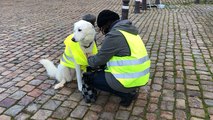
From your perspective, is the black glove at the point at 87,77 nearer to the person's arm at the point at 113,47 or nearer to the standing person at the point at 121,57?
the standing person at the point at 121,57

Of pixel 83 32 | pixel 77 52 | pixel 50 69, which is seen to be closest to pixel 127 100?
pixel 77 52

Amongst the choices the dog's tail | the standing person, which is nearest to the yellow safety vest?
the standing person

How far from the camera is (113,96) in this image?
443cm

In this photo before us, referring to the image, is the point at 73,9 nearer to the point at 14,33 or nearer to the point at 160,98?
the point at 14,33

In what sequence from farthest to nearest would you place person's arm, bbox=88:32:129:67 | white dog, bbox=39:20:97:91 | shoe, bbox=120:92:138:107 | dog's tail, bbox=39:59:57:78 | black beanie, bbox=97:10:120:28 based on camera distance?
1. dog's tail, bbox=39:59:57:78
2. shoe, bbox=120:92:138:107
3. white dog, bbox=39:20:97:91
4. black beanie, bbox=97:10:120:28
5. person's arm, bbox=88:32:129:67

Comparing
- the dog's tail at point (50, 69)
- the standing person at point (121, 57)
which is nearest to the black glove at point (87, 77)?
the standing person at point (121, 57)

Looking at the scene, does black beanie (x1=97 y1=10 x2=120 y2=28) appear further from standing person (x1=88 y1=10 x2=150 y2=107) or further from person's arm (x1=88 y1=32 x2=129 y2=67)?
person's arm (x1=88 y1=32 x2=129 y2=67)

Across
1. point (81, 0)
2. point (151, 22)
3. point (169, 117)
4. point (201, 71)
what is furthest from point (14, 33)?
point (81, 0)

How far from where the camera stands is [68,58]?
14.6ft

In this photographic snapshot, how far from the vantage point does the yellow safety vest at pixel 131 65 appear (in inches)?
145

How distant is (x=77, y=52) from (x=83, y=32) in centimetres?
45

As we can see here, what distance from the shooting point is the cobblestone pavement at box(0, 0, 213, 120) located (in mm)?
3986

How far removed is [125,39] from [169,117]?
122cm

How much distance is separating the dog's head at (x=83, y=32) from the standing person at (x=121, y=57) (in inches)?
6.7
